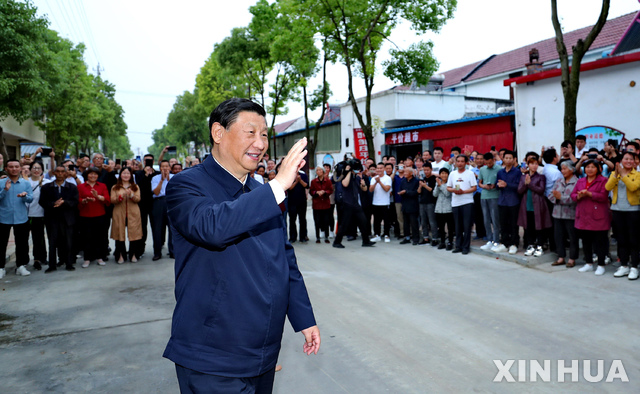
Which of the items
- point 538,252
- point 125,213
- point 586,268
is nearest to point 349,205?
point 538,252

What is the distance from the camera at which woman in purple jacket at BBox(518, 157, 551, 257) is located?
341 inches

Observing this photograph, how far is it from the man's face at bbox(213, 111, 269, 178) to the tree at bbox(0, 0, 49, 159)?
1577 cm

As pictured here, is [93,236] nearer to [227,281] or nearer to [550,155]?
[227,281]

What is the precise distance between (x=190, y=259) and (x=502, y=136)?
17907 mm

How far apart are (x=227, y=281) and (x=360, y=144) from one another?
2463 cm

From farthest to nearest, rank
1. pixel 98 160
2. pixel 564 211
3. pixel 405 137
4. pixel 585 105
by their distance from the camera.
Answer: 1. pixel 405 137
2. pixel 585 105
3. pixel 98 160
4. pixel 564 211

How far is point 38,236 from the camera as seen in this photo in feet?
29.3

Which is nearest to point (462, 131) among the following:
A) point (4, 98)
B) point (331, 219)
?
point (331, 219)

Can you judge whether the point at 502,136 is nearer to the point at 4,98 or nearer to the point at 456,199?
the point at 456,199

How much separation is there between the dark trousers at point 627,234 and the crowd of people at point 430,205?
15 mm

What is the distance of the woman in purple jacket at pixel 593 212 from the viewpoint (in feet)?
24.7

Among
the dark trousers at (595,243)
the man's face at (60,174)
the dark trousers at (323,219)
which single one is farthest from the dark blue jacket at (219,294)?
the dark trousers at (323,219)

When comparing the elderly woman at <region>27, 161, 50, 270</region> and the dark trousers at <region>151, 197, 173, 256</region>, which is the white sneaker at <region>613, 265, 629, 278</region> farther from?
the elderly woman at <region>27, 161, 50, 270</region>

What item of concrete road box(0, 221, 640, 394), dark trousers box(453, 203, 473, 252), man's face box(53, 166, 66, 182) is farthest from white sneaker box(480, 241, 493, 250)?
man's face box(53, 166, 66, 182)
